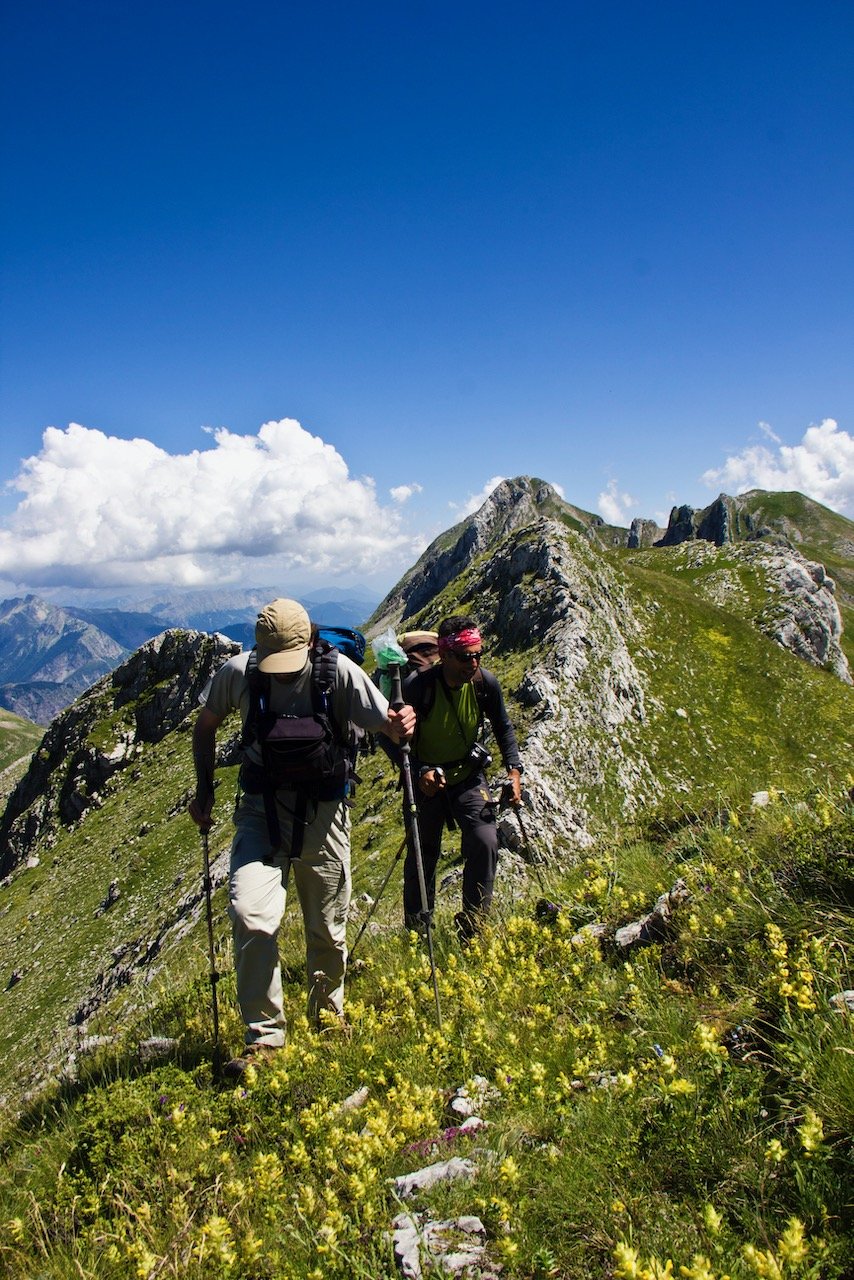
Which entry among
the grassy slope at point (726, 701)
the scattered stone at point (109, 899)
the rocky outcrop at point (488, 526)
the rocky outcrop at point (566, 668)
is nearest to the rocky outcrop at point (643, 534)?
the rocky outcrop at point (488, 526)

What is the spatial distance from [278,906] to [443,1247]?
2.95 meters

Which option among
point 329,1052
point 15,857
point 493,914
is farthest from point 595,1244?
point 15,857

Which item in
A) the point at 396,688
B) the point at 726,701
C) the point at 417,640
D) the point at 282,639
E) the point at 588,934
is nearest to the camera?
the point at 588,934

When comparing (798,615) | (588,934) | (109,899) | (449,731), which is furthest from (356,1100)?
(798,615)

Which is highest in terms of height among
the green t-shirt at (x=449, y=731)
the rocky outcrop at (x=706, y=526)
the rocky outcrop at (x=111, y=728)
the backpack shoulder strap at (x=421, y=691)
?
the rocky outcrop at (x=706, y=526)

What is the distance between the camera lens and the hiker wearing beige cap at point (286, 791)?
5293mm

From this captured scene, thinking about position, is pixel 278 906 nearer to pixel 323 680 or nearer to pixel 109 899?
pixel 323 680

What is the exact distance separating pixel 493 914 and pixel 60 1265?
4.45 m

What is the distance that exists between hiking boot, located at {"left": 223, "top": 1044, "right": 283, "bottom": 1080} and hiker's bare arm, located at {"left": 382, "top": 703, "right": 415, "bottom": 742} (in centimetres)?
272

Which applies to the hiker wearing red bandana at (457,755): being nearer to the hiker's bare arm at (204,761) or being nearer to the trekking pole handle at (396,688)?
the trekking pole handle at (396,688)

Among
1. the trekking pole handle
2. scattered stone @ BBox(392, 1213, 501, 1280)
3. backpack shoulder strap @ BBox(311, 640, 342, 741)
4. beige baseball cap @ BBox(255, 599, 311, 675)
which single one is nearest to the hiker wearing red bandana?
the trekking pole handle

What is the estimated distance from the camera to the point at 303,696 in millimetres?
5801

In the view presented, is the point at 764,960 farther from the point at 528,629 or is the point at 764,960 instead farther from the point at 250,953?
the point at 528,629

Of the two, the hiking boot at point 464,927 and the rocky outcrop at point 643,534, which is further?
the rocky outcrop at point 643,534
